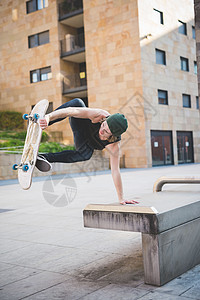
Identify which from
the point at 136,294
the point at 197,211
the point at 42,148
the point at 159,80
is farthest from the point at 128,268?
the point at 159,80

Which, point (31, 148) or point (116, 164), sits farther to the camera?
point (116, 164)

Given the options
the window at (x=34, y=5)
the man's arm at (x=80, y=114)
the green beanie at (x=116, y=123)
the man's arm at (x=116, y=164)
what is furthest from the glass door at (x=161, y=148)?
the green beanie at (x=116, y=123)

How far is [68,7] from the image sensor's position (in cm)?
2911

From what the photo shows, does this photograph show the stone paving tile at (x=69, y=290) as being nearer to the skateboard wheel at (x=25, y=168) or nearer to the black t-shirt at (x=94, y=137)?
the skateboard wheel at (x=25, y=168)

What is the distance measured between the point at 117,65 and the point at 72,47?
17.8 ft

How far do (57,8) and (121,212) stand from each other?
28.6m

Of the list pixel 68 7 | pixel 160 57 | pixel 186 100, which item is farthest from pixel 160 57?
pixel 68 7

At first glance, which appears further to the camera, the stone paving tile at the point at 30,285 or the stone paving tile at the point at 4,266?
the stone paving tile at the point at 4,266

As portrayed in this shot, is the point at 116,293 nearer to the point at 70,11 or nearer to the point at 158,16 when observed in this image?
the point at 158,16

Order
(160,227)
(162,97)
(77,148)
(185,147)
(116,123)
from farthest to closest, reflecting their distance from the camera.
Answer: (185,147), (162,97), (77,148), (116,123), (160,227)

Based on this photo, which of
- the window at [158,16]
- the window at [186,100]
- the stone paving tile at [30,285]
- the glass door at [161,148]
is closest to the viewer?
the stone paving tile at [30,285]

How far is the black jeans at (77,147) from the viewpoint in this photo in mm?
4070

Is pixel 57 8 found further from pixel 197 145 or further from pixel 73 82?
pixel 197 145

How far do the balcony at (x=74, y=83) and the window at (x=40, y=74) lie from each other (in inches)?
70.9
